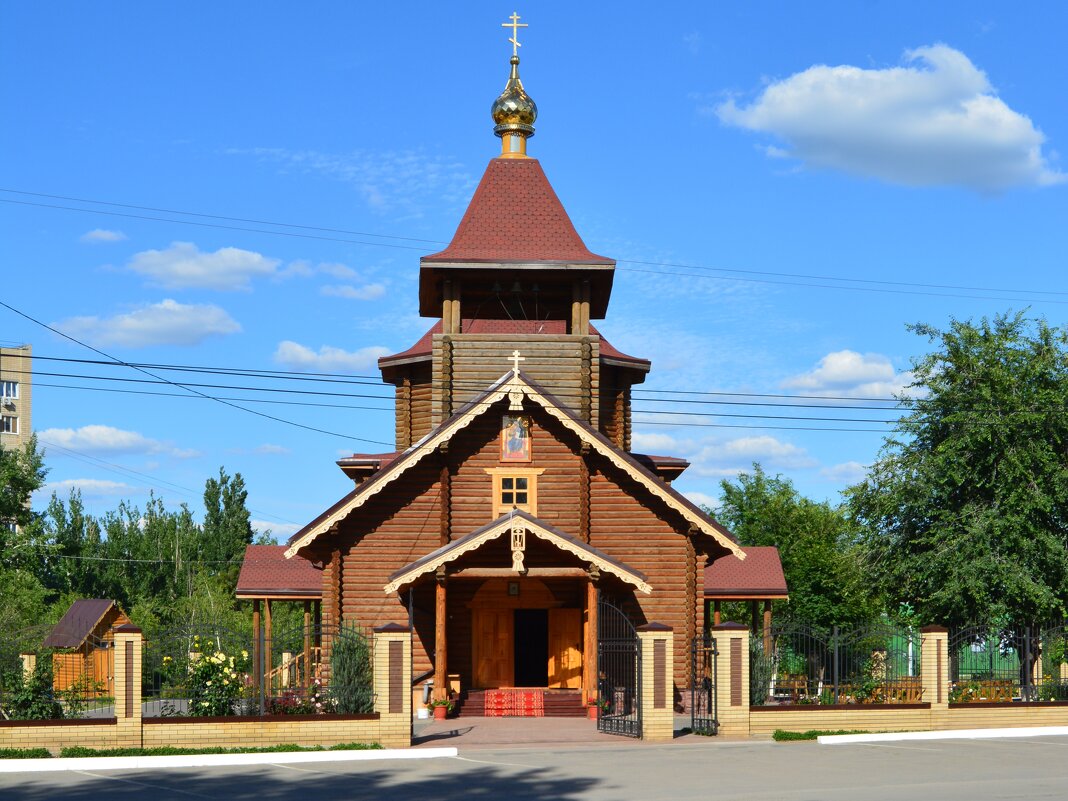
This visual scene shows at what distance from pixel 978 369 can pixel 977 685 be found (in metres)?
9.46

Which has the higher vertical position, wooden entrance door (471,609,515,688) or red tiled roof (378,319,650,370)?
red tiled roof (378,319,650,370)

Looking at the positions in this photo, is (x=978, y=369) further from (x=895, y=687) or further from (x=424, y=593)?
(x=424, y=593)

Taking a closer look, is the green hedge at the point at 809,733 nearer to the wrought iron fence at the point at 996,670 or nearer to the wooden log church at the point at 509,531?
the wrought iron fence at the point at 996,670

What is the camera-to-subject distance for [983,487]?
34.0m

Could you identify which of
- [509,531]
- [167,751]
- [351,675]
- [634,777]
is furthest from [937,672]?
[167,751]

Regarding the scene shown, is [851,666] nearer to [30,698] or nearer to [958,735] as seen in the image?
[958,735]

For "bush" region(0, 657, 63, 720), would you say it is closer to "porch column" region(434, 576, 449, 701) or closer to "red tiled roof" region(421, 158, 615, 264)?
"porch column" region(434, 576, 449, 701)

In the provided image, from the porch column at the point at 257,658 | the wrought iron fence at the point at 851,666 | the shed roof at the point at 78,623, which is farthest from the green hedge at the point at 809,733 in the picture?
the shed roof at the point at 78,623

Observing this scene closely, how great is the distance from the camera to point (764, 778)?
18234 millimetres

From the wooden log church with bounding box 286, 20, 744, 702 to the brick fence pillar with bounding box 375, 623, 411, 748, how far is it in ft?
14.7

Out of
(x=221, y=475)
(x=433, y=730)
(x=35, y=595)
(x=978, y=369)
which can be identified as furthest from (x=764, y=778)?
(x=221, y=475)

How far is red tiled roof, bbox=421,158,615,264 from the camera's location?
3216cm

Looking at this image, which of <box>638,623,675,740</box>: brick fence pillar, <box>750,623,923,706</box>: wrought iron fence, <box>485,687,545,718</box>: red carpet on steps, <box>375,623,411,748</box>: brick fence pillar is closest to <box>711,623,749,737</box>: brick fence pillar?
<box>638,623,675,740</box>: brick fence pillar

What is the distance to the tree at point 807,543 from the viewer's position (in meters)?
41.0
